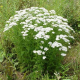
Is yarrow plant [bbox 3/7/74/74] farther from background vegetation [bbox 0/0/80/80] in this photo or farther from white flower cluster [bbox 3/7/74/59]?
background vegetation [bbox 0/0/80/80]

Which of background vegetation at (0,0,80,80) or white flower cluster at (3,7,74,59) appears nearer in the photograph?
white flower cluster at (3,7,74,59)

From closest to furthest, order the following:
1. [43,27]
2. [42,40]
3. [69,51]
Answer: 1. [42,40]
2. [43,27]
3. [69,51]

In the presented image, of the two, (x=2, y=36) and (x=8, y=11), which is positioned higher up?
(x=8, y=11)

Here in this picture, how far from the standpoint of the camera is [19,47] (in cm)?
256

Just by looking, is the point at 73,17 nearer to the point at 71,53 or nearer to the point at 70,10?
the point at 70,10

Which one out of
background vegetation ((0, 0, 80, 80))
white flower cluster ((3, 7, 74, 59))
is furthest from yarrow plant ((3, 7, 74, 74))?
background vegetation ((0, 0, 80, 80))

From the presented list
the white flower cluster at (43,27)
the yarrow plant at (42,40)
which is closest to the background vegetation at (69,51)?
the yarrow plant at (42,40)

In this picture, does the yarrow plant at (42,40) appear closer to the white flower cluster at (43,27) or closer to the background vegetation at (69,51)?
the white flower cluster at (43,27)

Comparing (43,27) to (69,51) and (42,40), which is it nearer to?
(42,40)

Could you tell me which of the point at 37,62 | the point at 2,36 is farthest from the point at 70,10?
the point at 37,62

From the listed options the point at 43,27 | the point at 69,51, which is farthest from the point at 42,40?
the point at 69,51

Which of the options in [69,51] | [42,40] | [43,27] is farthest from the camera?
[69,51]

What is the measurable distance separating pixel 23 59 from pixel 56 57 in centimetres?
67

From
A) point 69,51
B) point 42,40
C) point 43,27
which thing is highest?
point 43,27
